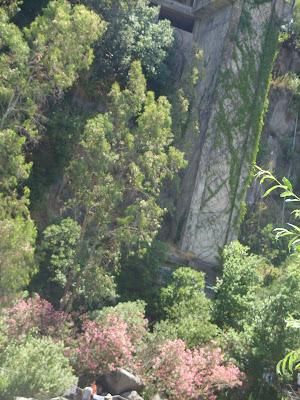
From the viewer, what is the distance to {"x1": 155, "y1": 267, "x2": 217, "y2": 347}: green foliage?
1488cm

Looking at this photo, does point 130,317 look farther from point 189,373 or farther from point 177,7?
point 177,7

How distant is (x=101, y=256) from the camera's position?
14609 millimetres

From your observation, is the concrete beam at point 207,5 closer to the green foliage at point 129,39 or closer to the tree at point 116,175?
the green foliage at point 129,39

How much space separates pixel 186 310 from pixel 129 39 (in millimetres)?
7834

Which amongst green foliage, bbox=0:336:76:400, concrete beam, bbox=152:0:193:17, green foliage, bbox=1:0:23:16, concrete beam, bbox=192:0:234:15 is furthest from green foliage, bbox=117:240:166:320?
concrete beam, bbox=152:0:193:17

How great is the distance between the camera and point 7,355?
11289mm

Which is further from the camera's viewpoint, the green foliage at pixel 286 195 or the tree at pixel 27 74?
the tree at pixel 27 74

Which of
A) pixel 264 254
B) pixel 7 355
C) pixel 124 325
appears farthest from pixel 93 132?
pixel 264 254

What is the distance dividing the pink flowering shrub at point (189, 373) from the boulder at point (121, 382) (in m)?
0.48

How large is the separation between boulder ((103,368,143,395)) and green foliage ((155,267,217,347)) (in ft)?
5.12

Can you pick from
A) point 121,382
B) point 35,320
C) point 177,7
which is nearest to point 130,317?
point 121,382

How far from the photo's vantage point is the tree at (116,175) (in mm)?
14156

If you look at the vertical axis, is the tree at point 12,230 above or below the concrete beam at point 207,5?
below

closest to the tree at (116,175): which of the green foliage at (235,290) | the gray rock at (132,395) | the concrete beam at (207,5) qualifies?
the gray rock at (132,395)
